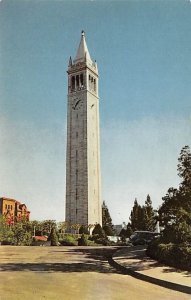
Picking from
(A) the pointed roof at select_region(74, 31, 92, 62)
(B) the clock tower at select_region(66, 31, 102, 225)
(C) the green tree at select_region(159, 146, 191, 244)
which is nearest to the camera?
(C) the green tree at select_region(159, 146, 191, 244)

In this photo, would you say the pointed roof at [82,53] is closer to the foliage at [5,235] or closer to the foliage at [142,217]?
the foliage at [142,217]

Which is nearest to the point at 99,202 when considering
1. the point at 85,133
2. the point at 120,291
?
the point at 85,133

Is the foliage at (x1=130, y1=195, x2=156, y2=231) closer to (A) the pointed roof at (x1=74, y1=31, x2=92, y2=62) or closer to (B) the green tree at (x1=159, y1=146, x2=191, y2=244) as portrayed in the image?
(A) the pointed roof at (x1=74, y1=31, x2=92, y2=62)

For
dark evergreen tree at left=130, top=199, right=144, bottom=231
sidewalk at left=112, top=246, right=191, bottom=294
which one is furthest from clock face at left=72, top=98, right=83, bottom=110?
sidewalk at left=112, top=246, right=191, bottom=294

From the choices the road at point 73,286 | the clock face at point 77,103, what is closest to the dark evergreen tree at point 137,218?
the clock face at point 77,103

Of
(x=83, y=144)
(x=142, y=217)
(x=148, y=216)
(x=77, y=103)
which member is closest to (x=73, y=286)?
(x=83, y=144)

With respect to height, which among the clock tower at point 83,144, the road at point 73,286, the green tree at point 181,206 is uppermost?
the clock tower at point 83,144

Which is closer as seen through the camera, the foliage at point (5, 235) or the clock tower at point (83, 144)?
the foliage at point (5, 235)
